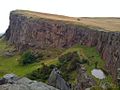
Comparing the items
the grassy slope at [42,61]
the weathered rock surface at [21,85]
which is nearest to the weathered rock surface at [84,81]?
the grassy slope at [42,61]

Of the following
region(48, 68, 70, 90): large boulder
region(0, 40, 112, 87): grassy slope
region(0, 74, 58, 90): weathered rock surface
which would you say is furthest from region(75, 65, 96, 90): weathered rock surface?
region(0, 74, 58, 90): weathered rock surface

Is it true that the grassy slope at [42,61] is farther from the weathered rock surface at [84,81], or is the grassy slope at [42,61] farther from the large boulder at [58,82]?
the large boulder at [58,82]

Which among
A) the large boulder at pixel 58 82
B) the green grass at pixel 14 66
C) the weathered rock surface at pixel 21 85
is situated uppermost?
the weathered rock surface at pixel 21 85

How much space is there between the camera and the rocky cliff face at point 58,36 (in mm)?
108375

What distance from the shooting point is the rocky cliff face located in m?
108

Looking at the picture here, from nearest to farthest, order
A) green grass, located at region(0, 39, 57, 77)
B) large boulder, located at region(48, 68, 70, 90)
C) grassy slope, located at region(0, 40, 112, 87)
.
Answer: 1. large boulder, located at region(48, 68, 70, 90)
2. grassy slope, located at region(0, 40, 112, 87)
3. green grass, located at region(0, 39, 57, 77)

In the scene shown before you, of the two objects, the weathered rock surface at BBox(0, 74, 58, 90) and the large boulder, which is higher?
the weathered rock surface at BBox(0, 74, 58, 90)

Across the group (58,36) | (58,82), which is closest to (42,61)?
(58,36)

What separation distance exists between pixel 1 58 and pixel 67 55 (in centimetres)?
4025

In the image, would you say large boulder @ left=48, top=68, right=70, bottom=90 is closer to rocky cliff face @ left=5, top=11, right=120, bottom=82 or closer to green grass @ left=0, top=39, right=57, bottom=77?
rocky cliff face @ left=5, top=11, right=120, bottom=82

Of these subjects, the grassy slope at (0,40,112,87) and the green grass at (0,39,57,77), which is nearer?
the grassy slope at (0,40,112,87)

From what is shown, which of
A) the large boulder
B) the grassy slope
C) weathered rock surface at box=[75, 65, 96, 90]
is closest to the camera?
the large boulder

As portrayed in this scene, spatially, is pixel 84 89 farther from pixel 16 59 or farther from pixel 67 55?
pixel 16 59

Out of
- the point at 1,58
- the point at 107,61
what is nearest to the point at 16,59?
the point at 1,58
